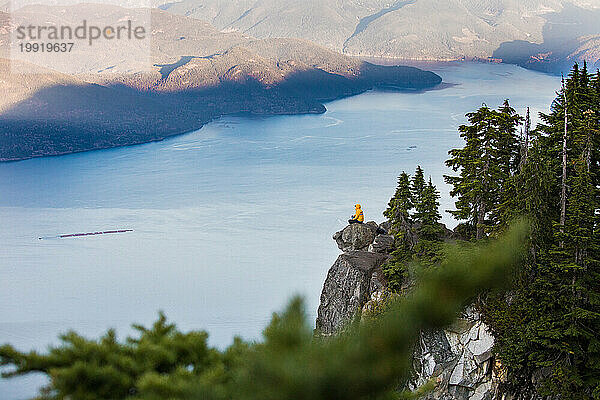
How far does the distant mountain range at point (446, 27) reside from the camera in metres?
49.9

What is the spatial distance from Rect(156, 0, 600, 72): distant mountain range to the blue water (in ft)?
52.0

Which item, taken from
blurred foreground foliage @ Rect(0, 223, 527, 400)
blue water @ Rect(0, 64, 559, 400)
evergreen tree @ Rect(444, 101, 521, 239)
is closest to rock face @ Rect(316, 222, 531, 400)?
evergreen tree @ Rect(444, 101, 521, 239)

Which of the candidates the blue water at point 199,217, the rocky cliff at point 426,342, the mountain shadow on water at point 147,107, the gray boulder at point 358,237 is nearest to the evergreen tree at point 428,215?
the rocky cliff at point 426,342

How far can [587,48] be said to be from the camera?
135 feet

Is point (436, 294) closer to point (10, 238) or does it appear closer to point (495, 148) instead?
point (495, 148)

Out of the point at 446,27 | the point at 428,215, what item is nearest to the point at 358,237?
the point at 428,215

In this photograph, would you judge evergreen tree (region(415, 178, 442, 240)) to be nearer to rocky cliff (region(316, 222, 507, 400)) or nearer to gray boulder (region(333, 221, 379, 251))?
rocky cliff (region(316, 222, 507, 400))

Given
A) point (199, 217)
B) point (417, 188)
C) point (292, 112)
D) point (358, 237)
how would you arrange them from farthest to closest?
point (292, 112)
point (199, 217)
point (358, 237)
point (417, 188)

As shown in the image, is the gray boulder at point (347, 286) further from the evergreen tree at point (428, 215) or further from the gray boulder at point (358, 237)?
the gray boulder at point (358, 237)

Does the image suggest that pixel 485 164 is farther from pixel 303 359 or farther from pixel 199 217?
pixel 199 217

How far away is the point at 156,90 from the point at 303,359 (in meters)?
52.8

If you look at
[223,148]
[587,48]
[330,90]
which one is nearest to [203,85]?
[330,90]

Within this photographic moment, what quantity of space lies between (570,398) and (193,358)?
3932mm

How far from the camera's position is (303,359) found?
183 cm
